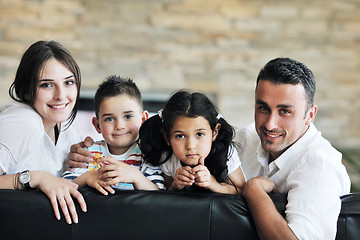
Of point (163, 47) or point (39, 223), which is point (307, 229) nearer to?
point (39, 223)

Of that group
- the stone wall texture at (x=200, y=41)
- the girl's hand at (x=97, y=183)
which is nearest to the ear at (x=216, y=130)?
the girl's hand at (x=97, y=183)

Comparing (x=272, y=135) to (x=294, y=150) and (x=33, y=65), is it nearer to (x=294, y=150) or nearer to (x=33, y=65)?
(x=294, y=150)

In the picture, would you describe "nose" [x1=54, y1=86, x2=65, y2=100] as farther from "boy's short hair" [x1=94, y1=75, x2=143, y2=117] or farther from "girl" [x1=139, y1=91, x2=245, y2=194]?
"girl" [x1=139, y1=91, x2=245, y2=194]

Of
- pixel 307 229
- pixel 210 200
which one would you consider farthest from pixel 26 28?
pixel 307 229

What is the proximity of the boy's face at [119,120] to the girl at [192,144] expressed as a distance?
7cm

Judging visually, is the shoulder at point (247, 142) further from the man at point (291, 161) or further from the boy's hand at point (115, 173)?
the boy's hand at point (115, 173)

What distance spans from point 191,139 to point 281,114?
1.26 ft

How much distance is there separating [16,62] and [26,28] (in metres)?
0.31

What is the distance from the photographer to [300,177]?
148 cm

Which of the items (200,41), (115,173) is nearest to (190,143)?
(115,173)

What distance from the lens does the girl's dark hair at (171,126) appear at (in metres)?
1.63

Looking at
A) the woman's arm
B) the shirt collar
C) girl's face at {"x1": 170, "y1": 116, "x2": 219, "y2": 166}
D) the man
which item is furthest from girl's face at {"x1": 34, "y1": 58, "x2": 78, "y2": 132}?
the shirt collar

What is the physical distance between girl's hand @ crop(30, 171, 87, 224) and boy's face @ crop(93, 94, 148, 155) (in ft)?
1.11

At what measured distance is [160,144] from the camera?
173 cm
